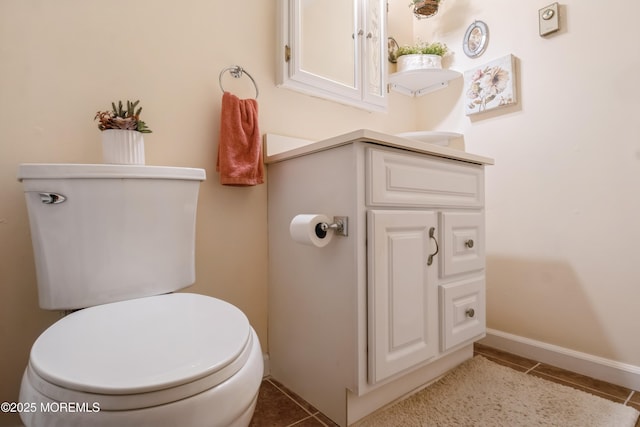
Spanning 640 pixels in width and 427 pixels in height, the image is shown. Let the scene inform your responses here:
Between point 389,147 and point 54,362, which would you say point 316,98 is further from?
point 54,362

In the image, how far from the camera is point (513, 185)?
5.05 ft

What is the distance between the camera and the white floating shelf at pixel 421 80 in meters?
1.76

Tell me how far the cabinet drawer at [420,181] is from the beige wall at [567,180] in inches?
13.8

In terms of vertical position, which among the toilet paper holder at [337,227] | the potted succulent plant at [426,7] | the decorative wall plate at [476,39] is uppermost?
the potted succulent plant at [426,7]

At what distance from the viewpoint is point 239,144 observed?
1.17 metres

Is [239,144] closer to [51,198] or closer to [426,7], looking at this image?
[51,198]

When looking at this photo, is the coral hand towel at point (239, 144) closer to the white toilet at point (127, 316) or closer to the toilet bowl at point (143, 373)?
the white toilet at point (127, 316)

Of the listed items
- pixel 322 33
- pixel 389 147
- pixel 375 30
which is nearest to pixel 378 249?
pixel 389 147

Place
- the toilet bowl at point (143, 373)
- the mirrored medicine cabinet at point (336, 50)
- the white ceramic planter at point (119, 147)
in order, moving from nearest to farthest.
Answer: the toilet bowl at point (143, 373) → the white ceramic planter at point (119, 147) → the mirrored medicine cabinet at point (336, 50)

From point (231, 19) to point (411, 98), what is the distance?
1.20 meters

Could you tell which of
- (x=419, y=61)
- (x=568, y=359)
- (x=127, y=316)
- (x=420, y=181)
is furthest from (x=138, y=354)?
(x=419, y=61)

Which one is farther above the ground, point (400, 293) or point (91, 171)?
point (91, 171)

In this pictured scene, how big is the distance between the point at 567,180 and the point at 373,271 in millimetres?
1055

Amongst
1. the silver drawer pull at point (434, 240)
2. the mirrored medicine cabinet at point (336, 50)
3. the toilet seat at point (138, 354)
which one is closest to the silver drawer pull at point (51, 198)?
the toilet seat at point (138, 354)
